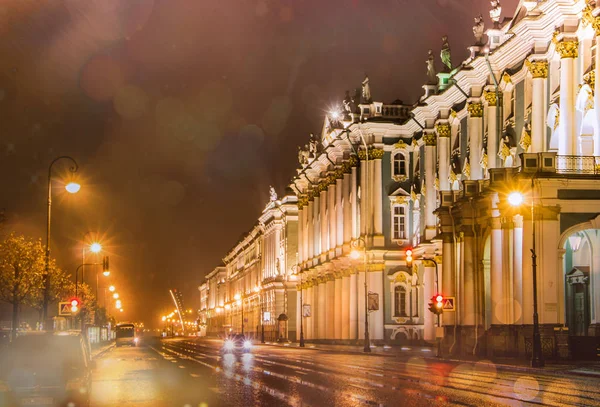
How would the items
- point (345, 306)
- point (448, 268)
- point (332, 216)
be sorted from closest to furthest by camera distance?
point (448, 268) → point (345, 306) → point (332, 216)

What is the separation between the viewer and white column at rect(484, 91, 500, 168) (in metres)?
57.4

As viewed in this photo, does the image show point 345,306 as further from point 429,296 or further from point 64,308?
point 64,308

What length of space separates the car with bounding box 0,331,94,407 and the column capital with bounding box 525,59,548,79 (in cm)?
3721

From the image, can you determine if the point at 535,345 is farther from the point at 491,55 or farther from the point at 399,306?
the point at 399,306

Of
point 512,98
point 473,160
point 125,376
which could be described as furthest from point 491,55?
point 125,376

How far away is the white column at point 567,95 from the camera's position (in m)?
46.0

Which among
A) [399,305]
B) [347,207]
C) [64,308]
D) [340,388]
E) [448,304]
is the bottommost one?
[340,388]

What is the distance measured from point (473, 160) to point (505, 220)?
14.3 metres

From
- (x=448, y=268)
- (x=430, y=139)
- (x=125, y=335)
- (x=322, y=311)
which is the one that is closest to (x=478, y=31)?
(x=430, y=139)

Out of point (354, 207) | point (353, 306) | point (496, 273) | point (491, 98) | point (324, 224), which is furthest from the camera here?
point (324, 224)

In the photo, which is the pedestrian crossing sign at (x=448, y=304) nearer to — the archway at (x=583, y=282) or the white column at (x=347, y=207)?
the archway at (x=583, y=282)

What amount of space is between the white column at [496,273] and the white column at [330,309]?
43895mm

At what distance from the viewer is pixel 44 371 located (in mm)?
17094

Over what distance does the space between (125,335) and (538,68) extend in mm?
71034
